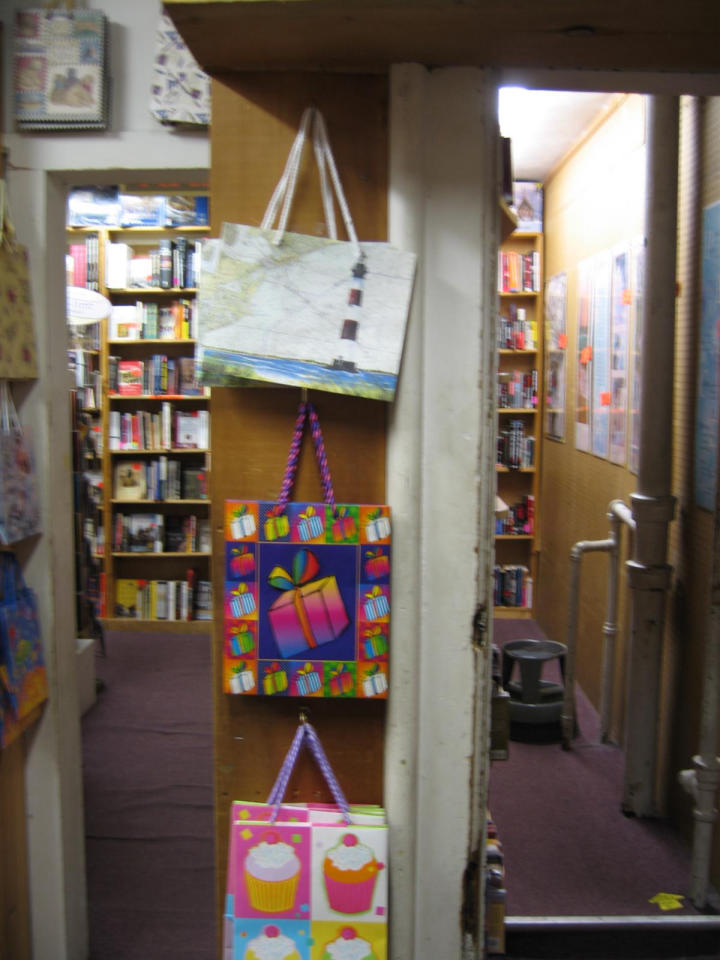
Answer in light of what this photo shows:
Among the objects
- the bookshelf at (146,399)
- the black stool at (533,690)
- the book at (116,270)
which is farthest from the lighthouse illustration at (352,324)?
the book at (116,270)

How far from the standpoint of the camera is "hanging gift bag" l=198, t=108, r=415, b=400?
44.6 inches

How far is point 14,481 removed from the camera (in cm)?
165

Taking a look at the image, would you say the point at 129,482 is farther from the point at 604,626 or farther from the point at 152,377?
the point at 604,626

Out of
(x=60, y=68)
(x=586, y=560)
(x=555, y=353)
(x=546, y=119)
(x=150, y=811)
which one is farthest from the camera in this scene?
(x=555, y=353)

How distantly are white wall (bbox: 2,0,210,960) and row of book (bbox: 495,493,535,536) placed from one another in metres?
3.82

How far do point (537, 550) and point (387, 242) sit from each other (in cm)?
437

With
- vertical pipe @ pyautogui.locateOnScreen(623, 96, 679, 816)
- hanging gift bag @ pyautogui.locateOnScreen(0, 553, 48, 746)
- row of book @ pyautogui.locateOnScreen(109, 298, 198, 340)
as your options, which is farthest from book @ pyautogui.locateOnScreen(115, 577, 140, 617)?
hanging gift bag @ pyautogui.locateOnScreen(0, 553, 48, 746)

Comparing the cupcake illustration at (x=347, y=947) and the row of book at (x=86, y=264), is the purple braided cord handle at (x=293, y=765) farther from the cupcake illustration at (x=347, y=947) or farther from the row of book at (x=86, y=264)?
the row of book at (x=86, y=264)

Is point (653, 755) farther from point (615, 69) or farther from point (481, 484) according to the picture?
point (615, 69)

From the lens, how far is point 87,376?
5.13 metres

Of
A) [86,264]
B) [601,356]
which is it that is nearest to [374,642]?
[601,356]

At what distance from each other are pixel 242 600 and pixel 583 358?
3.29m

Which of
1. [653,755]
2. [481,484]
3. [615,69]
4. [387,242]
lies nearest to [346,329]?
[387,242]

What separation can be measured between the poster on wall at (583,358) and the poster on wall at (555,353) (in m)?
0.36
